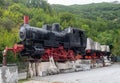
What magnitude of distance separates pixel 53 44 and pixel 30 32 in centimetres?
216

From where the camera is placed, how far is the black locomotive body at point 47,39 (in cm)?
1455

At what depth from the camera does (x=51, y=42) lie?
53.5 feet

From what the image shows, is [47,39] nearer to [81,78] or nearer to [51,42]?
[51,42]

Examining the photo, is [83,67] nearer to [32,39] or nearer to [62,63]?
[62,63]

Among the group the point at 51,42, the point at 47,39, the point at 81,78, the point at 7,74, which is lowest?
the point at 81,78

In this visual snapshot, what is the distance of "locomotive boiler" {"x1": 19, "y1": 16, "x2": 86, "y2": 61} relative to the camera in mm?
14617

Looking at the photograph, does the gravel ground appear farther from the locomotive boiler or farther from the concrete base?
the concrete base

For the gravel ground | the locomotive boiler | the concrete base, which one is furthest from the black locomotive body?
the concrete base

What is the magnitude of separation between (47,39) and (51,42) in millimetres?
283

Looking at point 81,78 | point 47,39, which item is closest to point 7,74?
point 81,78

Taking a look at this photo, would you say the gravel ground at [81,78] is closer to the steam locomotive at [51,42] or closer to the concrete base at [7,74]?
the steam locomotive at [51,42]

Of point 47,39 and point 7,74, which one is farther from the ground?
point 47,39

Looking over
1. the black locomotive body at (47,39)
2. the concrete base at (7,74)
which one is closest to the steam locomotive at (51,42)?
the black locomotive body at (47,39)

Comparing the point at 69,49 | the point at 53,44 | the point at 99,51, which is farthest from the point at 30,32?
the point at 99,51
